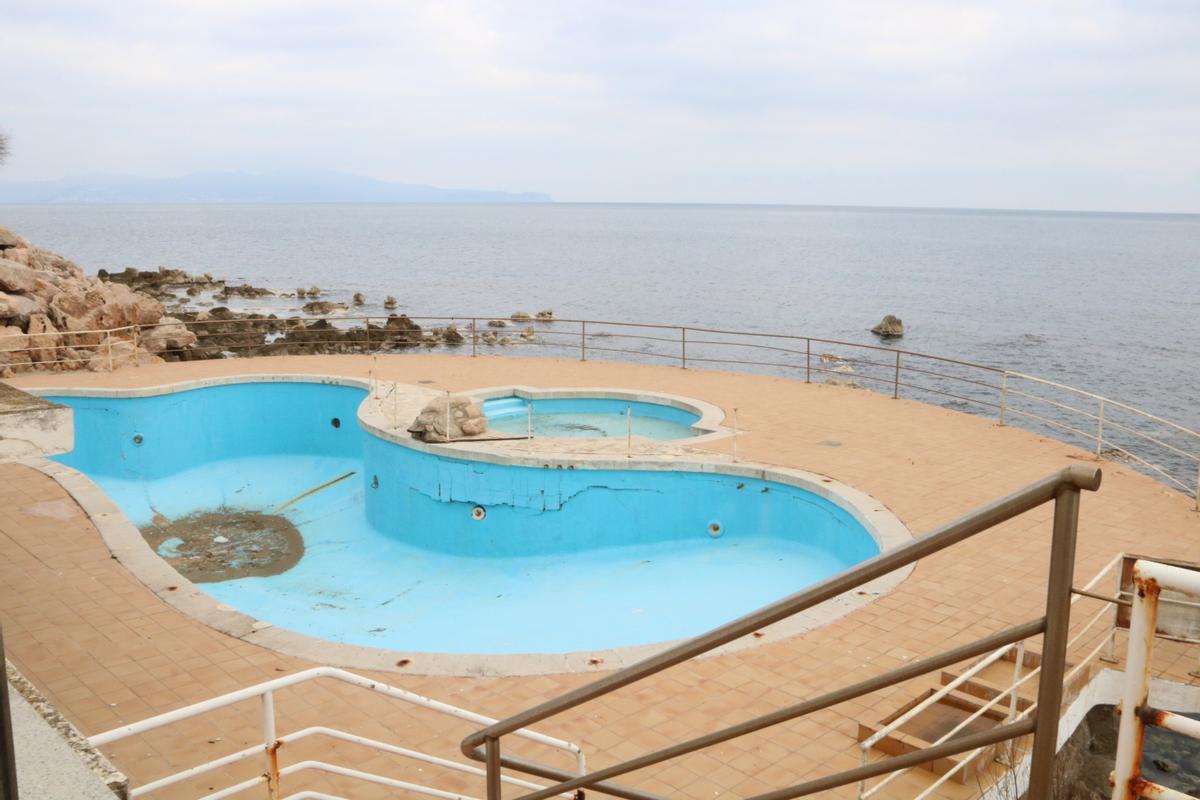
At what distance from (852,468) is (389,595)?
607 cm

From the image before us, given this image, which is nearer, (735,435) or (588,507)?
(588,507)

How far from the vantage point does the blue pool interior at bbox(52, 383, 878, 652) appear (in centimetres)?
1053

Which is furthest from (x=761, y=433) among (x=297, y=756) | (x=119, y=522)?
(x=297, y=756)

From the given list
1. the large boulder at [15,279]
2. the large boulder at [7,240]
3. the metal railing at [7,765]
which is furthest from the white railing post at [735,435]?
the large boulder at [7,240]

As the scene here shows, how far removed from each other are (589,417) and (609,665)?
958 centimetres

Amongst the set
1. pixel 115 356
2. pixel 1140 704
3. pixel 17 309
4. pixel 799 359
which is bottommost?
pixel 799 359

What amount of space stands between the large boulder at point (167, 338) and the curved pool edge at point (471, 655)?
11.9 meters

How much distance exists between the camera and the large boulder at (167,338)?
23.5 m

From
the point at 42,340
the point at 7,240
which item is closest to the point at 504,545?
the point at 42,340

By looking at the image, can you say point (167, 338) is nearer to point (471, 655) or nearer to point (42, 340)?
point (42, 340)

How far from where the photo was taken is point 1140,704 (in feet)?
6.01

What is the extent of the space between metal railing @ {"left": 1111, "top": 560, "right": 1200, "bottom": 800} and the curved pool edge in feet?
9.85

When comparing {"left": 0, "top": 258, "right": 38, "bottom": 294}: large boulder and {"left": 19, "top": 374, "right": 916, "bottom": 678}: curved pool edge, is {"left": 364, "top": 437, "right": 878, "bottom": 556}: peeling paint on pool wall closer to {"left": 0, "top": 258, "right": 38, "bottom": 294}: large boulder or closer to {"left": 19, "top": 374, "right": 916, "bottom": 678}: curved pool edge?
{"left": 19, "top": 374, "right": 916, "bottom": 678}: curved pool edge

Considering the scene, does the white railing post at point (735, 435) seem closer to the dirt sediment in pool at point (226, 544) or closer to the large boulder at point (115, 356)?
the dirt sediment in pool at point (226, 544)
